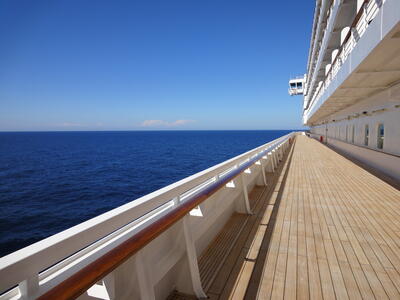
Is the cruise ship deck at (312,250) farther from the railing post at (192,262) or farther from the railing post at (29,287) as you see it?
the railing post at (29,287)

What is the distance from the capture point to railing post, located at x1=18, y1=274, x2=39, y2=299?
2.90ft

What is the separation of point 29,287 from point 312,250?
2.71 m

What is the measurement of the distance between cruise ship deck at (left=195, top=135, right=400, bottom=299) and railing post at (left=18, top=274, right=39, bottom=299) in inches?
56.9

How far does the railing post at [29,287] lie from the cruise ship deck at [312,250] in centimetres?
145

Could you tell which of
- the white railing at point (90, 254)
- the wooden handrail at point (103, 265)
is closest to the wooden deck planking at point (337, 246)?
the white railing at point (90, 254)

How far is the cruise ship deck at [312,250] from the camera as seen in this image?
81.0 inches

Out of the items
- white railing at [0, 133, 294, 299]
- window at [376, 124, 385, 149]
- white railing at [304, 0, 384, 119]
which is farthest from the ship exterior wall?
white railing at [0, 133, 294, 299]

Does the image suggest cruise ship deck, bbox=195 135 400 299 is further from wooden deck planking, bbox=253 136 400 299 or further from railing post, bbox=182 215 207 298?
railing post, bbox=182 215 207 298

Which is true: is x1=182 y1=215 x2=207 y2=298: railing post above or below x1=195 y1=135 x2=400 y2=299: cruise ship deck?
above

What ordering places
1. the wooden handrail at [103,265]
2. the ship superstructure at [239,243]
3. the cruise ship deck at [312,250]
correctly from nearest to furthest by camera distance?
the wooden handrail at [103,265], the ship superstructure at [239,243], the cruise ship deck at [312,250]

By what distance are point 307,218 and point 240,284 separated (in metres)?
2.07

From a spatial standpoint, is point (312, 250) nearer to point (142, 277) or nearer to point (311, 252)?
point (311, 252)

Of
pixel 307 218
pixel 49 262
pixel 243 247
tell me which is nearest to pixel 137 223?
pixel 49 262

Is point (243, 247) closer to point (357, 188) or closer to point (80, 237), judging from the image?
point (80, 237)
